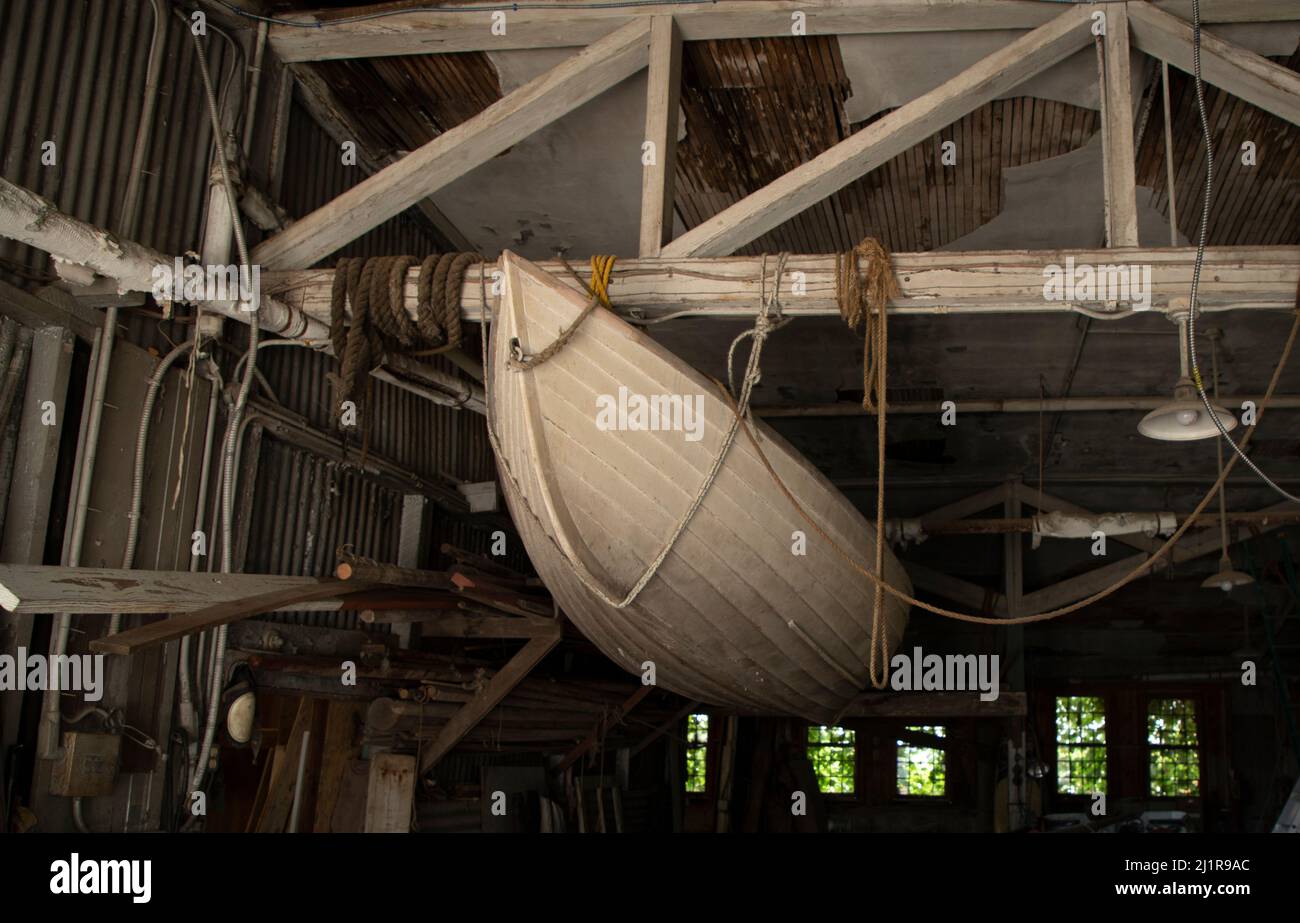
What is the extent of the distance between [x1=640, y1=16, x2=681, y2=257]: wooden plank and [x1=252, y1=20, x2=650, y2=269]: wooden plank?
0.37 feet

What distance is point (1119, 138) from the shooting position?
4160 mm

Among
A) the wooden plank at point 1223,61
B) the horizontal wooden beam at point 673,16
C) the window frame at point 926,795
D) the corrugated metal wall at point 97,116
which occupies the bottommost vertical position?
the window frame at point 926,795

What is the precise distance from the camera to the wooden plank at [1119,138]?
13.3ft

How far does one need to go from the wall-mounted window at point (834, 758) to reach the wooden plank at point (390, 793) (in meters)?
8.01

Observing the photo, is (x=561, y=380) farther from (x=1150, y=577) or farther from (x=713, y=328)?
(x=1150, y=577)

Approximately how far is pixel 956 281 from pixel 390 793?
3786 mm

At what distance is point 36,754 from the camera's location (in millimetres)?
3504

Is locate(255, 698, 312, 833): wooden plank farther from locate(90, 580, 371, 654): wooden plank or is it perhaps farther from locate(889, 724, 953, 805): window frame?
locate(889, 724, 953, 805): window frame

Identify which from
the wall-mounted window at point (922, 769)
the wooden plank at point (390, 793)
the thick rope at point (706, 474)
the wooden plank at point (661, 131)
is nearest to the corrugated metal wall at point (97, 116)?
the thick rope at point (706, 474)

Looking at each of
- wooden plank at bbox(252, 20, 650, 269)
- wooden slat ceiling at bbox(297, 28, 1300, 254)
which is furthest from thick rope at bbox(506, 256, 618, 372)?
wooden slat ceiling at bbox(297, 28, 1300, 254)

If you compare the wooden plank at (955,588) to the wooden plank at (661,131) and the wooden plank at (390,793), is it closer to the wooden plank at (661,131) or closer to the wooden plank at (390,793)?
the wooden plank at (390,793)

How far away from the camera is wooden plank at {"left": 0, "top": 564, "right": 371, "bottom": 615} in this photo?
2.98 m

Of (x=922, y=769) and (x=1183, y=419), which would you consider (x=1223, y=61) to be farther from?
(x=922, y=769)

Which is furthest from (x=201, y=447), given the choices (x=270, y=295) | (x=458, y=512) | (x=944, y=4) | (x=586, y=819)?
(x=586, y=819)
